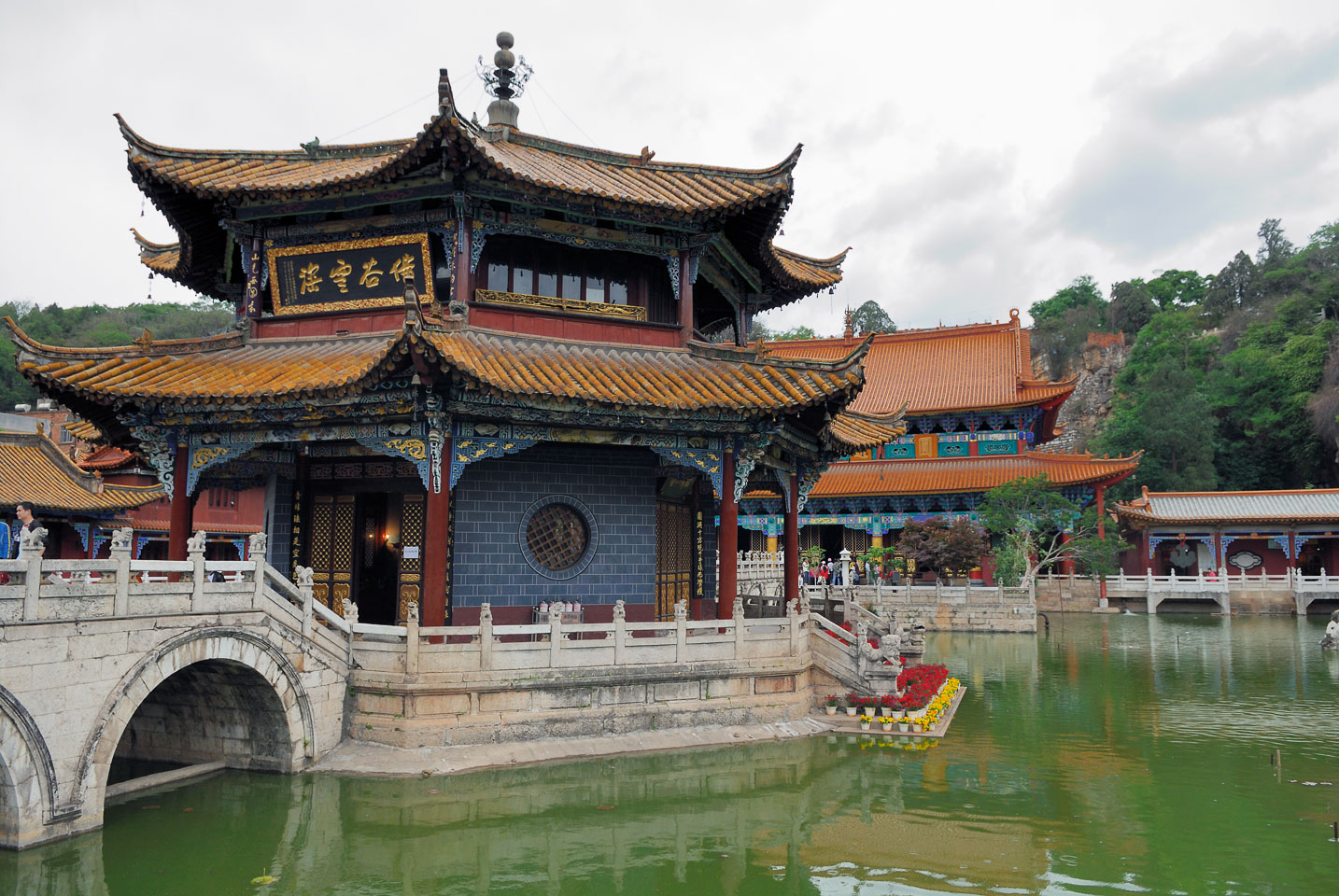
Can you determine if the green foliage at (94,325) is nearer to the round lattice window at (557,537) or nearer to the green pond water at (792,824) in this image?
the round lattice window at (557,537)

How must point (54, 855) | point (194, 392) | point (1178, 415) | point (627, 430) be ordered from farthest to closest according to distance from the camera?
1. point (1178, 415)
2. point (627, 430)
3. point (194, 392)
4. point (54, 855)

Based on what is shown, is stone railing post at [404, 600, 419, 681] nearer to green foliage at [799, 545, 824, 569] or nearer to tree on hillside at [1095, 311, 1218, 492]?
green foliage at [799, 545, 824, 569]

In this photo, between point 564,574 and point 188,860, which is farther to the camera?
point 564,574

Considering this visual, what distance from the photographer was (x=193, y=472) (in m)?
14.8

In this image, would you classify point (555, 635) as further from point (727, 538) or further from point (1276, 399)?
point (1276, 399)

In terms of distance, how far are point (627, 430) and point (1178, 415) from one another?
56.8m

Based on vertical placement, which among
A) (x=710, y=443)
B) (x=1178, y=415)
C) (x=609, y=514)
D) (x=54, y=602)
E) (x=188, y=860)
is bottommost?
(x=188, y=860)

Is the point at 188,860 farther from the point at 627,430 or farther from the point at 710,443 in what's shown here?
the point at 710,443

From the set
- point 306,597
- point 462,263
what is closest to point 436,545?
point 306,597

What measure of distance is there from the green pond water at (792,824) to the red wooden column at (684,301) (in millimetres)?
7091

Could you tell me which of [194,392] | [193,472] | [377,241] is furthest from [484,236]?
[193,472]

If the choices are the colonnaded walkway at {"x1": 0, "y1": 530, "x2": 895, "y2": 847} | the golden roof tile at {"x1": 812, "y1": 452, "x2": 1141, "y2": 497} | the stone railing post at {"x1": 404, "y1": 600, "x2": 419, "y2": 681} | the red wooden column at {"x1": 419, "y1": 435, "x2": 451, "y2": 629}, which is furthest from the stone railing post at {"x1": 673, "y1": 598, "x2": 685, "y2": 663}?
the golden roof tile at {"x1": 812, "y1": 452, "x2": 1141, "y2": 497}

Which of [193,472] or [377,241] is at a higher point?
[377,241]

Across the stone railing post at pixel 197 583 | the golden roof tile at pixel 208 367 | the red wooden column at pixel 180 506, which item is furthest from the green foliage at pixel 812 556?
the stone railing post at pixel 197 583
